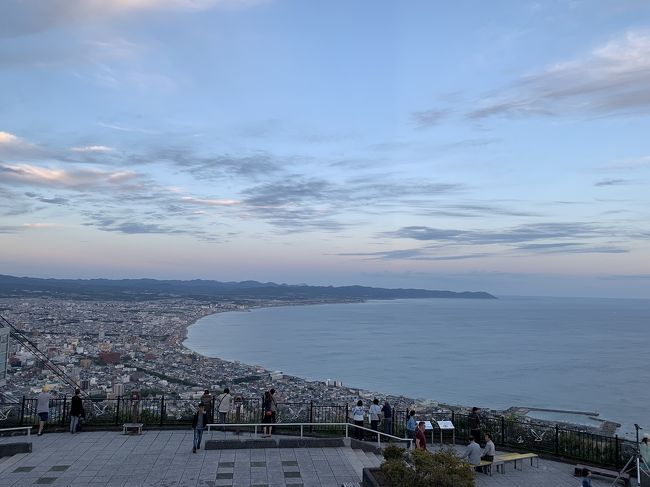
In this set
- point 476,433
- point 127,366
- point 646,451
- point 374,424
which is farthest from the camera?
point 127,366

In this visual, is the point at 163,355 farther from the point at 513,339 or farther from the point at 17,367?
the point at 513,339

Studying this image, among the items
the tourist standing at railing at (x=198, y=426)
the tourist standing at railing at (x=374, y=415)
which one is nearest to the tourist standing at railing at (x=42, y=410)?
the tourist standing at railing at (x=198, y=426)

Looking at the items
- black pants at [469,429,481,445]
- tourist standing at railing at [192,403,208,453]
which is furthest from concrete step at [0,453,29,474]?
black pants at [469,429,481,445]

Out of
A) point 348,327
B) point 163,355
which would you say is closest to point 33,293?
point 348,327

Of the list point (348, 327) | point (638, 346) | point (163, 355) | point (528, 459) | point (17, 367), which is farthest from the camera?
point (348, 327)

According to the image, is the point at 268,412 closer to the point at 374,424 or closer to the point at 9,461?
the point at 374,424

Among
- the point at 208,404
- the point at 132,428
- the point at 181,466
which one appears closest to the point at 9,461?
the point at 132,428

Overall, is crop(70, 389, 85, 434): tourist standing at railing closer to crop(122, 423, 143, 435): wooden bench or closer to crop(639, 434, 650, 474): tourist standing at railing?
crop(122, 423, 143, 435): wooden bench
